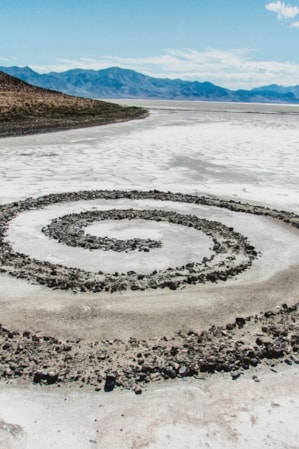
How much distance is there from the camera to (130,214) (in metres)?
11.8

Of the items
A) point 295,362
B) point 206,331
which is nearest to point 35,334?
point 206,331

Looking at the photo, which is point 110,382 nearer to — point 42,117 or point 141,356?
point 141,356

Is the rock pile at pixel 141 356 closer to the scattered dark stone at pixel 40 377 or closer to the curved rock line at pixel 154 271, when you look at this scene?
the scattered dark stone at pixel 40 377

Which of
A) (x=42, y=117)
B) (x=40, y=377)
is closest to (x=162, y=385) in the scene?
(x=40, y=377)

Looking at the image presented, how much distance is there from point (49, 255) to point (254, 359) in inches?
174

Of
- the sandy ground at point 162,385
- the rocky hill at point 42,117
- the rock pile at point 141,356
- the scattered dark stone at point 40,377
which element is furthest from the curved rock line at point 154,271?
the rocky hill at point 42,117

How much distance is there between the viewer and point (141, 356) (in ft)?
18.5

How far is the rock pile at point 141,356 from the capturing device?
5.23 meters

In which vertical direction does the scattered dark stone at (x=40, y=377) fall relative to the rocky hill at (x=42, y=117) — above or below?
below

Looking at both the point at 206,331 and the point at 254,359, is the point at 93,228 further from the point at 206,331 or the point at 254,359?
the point at 254,359

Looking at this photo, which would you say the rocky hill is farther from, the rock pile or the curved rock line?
the rock pile

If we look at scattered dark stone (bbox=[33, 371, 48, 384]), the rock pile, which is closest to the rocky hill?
the rock pile

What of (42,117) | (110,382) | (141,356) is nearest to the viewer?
Answer: (110,382)

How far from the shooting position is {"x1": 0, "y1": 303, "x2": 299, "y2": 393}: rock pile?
5230mm
